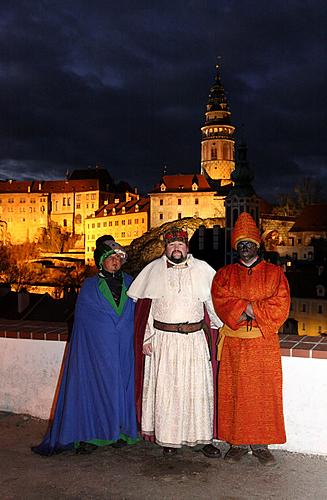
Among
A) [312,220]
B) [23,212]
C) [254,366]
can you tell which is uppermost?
[23,212]

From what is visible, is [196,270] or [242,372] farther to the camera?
[196,270]

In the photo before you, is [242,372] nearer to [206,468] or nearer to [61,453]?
[206,468]

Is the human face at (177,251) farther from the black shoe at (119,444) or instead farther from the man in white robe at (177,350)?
the black shoe at (119,444)

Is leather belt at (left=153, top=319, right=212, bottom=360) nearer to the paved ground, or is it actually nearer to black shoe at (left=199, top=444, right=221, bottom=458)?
black shoe at (left=199, top=444, right=221, bottom=458)

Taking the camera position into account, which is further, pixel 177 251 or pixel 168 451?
pixel 177 251

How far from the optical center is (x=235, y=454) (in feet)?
14.6

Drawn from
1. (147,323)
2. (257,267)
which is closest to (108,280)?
(147,323)

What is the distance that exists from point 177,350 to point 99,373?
1.99ft

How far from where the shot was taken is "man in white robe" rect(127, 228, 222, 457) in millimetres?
4543

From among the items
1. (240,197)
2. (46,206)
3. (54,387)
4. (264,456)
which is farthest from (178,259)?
(46,206)

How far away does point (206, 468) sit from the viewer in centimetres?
433

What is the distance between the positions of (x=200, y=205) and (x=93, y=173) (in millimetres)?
22252

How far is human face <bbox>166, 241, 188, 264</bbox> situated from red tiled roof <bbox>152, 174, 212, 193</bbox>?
65419mm

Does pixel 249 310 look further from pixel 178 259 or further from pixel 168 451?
pixel 168 451
